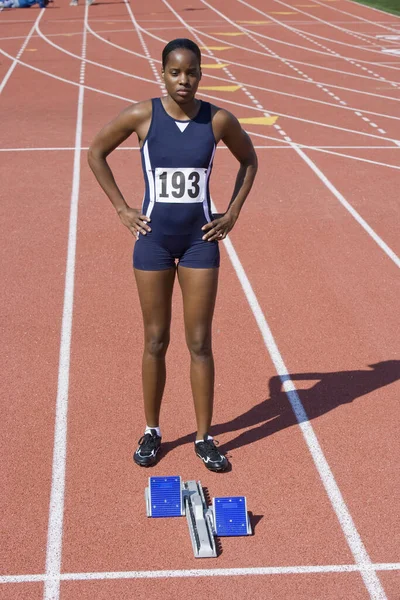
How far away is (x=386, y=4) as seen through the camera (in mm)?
28141

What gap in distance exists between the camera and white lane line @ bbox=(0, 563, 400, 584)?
421 centimetres

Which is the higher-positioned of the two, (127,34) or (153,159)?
(153,159)

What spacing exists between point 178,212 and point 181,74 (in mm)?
679

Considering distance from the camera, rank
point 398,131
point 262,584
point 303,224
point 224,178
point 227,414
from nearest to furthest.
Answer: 1. point 262,584
2. point 227,414
3. point 303,224
4. point 224,178
5. point 398,131

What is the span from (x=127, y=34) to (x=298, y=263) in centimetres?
1603

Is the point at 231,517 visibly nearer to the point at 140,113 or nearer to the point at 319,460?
the point at 319,460

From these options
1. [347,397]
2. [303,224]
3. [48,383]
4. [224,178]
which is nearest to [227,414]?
[347,397]

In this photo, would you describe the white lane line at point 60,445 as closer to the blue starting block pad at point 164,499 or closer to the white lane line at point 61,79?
the blue starting block pad at point 164,499

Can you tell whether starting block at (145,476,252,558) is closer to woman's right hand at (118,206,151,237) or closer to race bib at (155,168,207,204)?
woman's right hand at (118,206,151,237)

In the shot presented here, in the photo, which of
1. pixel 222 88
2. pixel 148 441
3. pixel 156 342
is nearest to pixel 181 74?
pixel 156 342

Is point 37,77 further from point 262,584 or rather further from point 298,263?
point 262,584

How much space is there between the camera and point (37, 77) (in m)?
17.2

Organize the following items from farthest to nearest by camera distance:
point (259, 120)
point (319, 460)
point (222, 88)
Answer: point (222, 88)
point (259, 120)
point (319, 460)

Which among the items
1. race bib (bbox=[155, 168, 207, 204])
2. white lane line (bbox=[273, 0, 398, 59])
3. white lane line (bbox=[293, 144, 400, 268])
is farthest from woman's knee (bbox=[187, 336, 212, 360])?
white lane line (bbox=[273, 0, 398, 59])
